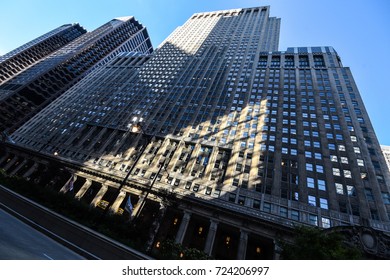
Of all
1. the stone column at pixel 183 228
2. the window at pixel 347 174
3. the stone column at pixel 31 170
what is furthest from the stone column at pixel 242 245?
the stone column at pixel 31 170

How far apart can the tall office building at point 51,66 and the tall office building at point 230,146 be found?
25057mm

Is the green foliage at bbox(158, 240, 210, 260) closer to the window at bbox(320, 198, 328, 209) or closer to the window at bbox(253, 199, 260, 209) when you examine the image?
the window at bbox(253, 199, 260, 209)

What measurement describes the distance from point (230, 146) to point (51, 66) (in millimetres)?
118211

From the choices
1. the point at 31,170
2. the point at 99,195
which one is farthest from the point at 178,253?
the point at 31,170

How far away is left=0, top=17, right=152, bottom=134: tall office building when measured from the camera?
89938 millimetres

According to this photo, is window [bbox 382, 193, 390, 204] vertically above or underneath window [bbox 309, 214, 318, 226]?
above

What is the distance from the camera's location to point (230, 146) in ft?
148

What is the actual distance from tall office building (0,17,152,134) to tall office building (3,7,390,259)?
82.2 feet

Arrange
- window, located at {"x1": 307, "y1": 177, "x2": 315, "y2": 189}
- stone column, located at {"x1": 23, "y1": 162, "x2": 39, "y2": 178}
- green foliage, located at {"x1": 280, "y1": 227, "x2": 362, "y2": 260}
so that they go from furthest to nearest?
stone column, located at {"x1": 23, "y1": 162, "x2": 39, "y2": 178}, window, located at {"x1": 307, "y1": 177, "x2": 315, "y2": 189}, green foliage, located at {"x1": 280, "y1": 227, "x2": 362, "y2": 260}

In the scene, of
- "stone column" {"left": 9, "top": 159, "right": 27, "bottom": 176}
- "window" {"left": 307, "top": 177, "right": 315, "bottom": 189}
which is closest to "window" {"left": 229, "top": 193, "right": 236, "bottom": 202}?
"window" {"left": 307, "top": 177, "right": 315, "bottom": 189}

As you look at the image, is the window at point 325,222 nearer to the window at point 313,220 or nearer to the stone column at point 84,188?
the window at point 313,220

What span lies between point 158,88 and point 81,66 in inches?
3436

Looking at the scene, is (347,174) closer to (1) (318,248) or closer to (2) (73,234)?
(1) (318,248)

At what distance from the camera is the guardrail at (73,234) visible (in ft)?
46.9
